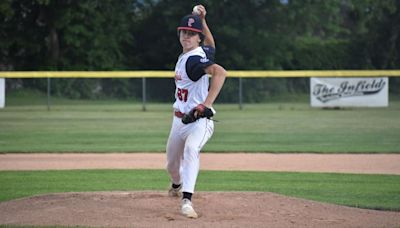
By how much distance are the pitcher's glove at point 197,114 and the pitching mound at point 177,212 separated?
944 mm

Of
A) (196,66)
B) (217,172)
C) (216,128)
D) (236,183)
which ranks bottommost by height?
(216,128)

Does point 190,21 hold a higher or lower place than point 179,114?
higher

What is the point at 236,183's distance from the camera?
1136cm

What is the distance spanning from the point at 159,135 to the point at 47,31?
69.0 ft

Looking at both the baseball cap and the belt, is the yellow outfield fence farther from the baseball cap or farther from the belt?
the baseball cap

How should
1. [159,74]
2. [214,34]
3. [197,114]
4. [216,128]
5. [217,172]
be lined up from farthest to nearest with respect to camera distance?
[214,34] < [159,74] < [216,128] < [217,172] < [197,114]

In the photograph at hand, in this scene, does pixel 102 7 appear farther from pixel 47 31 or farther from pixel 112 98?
pixel 112 98

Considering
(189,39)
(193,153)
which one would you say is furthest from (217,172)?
(189,39)

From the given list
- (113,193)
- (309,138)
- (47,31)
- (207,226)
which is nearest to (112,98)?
(47,31)

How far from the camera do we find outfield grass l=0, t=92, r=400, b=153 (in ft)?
55.8

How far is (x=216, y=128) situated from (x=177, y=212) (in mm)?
14641

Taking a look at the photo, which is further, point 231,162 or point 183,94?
point 231,162

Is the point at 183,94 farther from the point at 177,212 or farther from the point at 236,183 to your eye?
the point at 236,183

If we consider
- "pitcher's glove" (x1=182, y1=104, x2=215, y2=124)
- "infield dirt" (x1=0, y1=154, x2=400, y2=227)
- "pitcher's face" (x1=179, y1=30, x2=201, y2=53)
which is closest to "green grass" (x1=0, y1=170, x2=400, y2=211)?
"infield dirt" (x1=0, y1=154, x2=400, y2=227)
